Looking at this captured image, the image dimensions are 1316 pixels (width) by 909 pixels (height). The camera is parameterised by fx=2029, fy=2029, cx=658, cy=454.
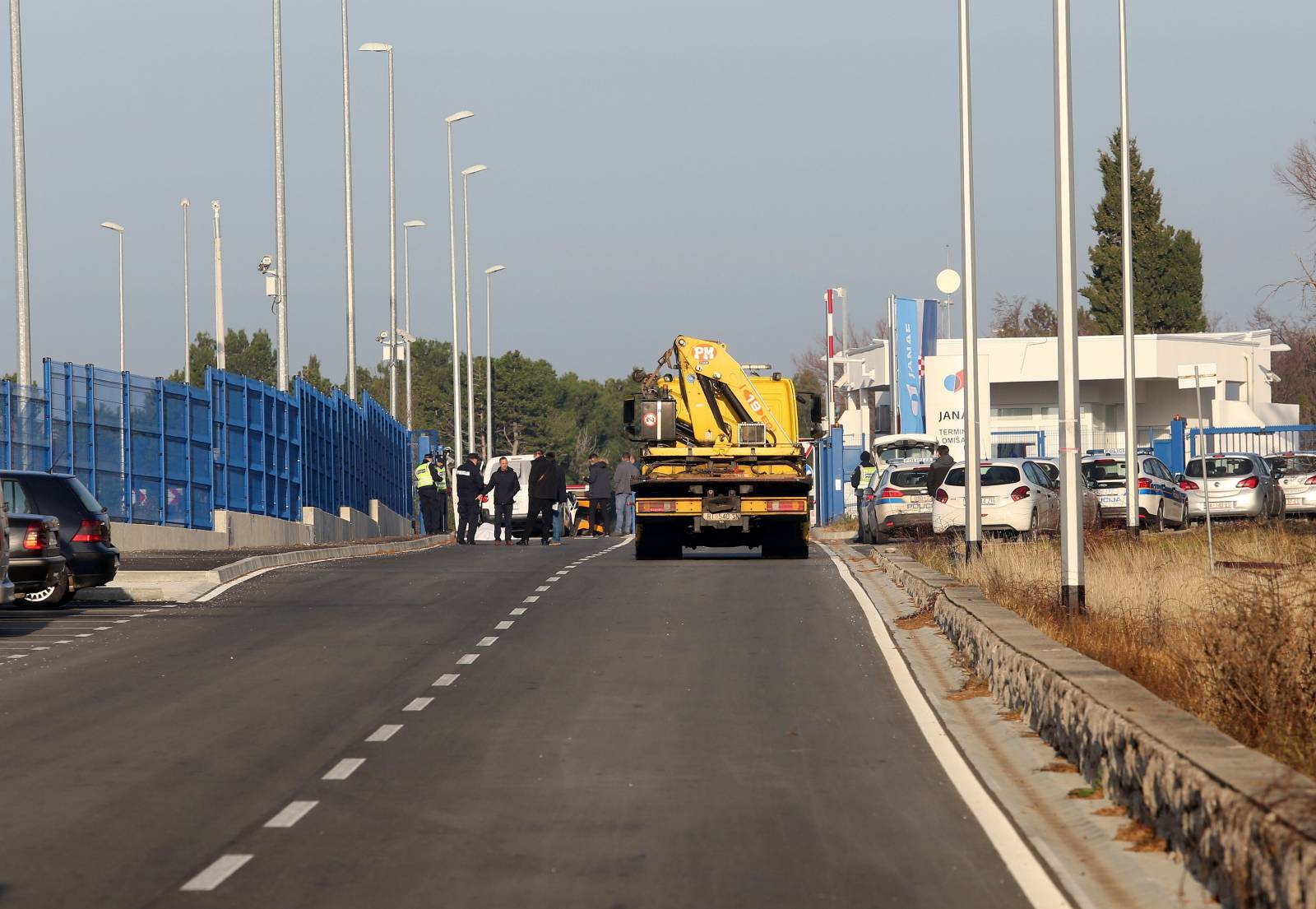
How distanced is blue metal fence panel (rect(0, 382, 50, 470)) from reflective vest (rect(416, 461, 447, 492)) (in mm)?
15273

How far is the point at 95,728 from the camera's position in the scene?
12.2 meters

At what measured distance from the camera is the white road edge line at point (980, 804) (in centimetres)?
754

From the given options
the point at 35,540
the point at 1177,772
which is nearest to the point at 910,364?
the point at 35,540

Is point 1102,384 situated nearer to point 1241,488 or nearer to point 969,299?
point 1241,488

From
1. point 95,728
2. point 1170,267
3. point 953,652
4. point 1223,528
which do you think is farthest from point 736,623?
point 1170,267

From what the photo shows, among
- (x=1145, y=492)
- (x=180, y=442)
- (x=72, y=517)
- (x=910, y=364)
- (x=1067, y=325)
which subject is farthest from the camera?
(x=910, y=364)

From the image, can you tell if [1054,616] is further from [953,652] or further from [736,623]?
[736,623]

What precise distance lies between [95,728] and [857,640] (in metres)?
7.08

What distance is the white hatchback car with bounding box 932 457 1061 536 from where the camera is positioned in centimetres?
3281

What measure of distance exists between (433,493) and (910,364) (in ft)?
67.6

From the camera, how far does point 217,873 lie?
25.8 ft

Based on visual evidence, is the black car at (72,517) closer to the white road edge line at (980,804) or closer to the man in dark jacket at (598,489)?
the white road edge line at (980,804)

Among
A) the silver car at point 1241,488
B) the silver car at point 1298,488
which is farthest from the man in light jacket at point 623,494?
the silver car at point 1298,488

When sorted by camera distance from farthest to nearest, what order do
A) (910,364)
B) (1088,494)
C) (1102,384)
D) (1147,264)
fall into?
(1147,264), (1102,384), (910,364), (1088,494)
